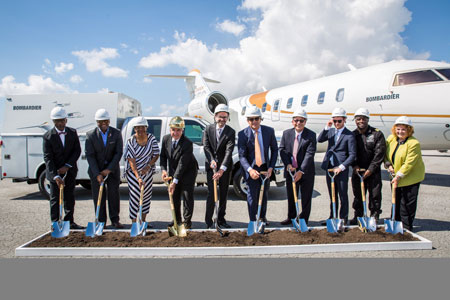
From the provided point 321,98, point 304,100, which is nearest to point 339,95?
point 321,98

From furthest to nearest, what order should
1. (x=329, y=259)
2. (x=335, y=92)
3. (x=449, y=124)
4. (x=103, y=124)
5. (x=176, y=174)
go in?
(x=335, y=92) → (x=449, y=124) → (x=103, y=124) → (x=176, y=174) → (x=329, y=259)

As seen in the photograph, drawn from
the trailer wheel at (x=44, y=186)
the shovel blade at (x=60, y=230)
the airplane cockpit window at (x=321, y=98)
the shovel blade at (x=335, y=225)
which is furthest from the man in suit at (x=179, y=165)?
the airplane cockpit window at (x=321, y=98)

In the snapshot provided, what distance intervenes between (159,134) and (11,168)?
3.51m

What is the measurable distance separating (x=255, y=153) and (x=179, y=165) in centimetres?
123

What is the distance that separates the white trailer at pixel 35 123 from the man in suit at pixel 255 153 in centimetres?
392

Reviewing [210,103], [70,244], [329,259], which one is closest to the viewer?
[329,259]

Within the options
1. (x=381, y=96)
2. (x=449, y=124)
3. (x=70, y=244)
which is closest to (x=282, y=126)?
(x=381, y=96)

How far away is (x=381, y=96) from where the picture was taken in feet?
31.5

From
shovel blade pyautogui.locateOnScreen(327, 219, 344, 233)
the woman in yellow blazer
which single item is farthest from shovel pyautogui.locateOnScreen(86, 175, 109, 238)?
the woman in yellow blazer

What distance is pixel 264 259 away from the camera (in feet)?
13.6

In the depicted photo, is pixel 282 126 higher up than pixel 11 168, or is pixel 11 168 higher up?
pixel 282 126

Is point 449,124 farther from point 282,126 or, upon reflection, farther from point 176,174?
point 176,174

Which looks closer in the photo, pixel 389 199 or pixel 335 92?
pixel 389 199

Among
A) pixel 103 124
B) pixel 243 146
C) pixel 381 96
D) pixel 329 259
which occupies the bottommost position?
pixel 329 259
